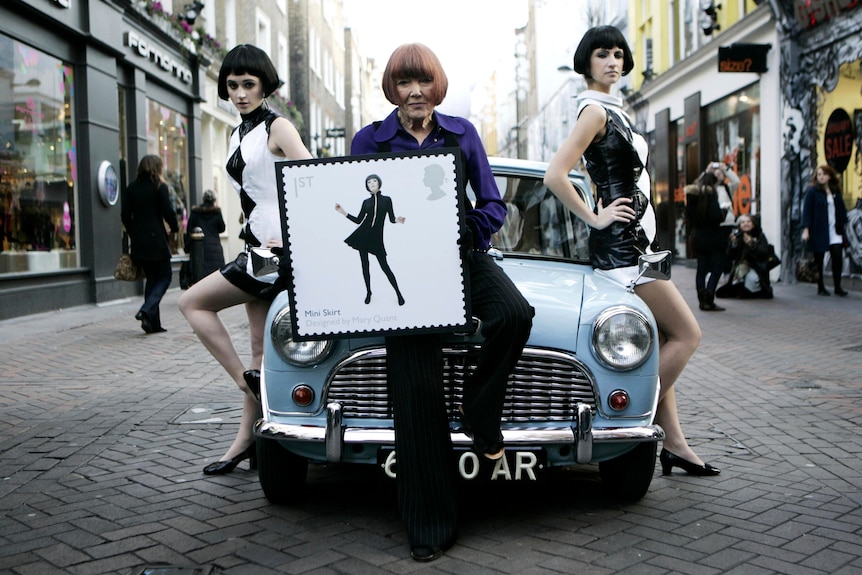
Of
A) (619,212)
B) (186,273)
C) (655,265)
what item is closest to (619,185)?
(619,212)

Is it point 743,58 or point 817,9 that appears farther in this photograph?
point 743,58

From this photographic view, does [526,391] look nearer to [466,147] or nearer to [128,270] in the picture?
[466,147]

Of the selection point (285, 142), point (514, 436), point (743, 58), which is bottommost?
point (514, 436)

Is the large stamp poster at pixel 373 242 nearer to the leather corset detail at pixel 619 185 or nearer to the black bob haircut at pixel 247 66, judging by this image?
the leather corset detail at pixel 619 185

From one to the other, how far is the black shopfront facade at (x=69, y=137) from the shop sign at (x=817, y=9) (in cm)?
1102

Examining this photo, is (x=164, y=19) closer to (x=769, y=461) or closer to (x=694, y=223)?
(x=694, y=223)

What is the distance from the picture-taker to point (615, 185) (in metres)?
3.87

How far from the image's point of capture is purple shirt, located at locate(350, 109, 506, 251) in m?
3.38

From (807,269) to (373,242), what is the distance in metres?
13.4

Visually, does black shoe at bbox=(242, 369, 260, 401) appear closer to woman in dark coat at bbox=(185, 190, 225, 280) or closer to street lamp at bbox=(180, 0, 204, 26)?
woman in dark coat at bbox=(185, 190, 225, 280)

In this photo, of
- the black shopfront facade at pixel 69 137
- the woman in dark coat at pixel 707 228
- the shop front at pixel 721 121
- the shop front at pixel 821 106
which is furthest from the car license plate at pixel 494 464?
the shop front at pixel 721 121

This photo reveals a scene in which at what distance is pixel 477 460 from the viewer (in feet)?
10.9

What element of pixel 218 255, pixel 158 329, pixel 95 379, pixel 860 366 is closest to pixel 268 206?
pixel 95 379

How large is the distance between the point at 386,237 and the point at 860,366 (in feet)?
18.2
